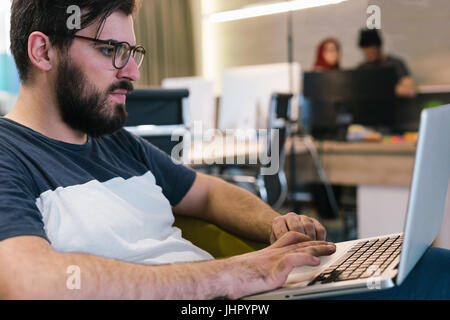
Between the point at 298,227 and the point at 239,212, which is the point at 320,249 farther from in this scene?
the point at 239,212

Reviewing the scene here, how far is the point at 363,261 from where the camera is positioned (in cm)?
84

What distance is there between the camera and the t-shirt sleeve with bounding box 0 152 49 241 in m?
0.70

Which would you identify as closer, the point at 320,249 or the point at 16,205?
the point at 16,205

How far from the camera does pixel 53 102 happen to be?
997 millimetres

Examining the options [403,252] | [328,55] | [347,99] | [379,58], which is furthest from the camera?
[328,55]

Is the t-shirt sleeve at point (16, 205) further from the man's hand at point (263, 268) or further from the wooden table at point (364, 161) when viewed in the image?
the wooden table at point (364, 161)

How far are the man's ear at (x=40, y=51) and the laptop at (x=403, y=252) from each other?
62cm

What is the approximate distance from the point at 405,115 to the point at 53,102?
285 centimetres

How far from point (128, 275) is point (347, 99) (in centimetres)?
241

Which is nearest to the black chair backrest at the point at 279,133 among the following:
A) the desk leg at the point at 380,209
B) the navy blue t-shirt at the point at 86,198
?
the desk leg at the point at 380,209

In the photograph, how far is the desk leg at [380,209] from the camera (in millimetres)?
2410

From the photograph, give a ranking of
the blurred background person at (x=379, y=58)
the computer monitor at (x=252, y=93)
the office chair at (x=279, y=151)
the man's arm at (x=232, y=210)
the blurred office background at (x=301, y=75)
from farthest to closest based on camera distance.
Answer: the blurred background person at (x=379, y=58) → the computer monitor at (x=252, y=93) → the office chair at (x=279, y=151) → the blurred office background at (x=301, y=75) → the man's arm at (x=232, y=210)

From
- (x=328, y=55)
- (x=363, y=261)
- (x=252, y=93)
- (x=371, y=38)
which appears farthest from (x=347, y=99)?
(x=363, y=261)
